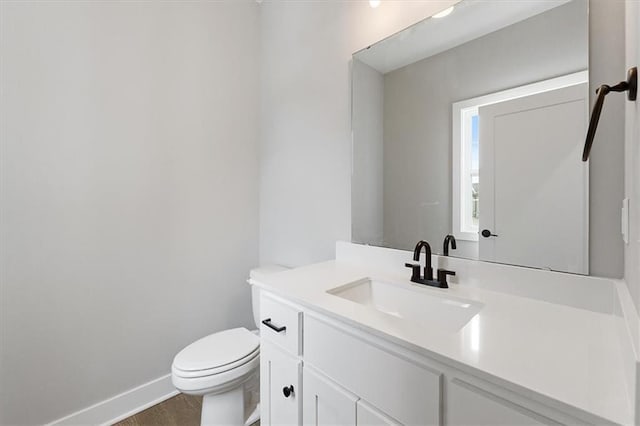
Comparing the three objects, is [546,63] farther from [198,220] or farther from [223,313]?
[223,313]

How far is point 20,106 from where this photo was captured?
136 centimetres

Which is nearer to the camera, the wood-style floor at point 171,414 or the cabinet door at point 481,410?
the cabinet door at point 481,410

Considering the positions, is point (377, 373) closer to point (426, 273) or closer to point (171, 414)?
point (426, 273)

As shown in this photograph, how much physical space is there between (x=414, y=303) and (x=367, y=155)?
795 millimetres

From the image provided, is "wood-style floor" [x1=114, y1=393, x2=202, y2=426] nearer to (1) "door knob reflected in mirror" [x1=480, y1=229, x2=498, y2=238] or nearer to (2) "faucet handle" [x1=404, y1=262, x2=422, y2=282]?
(2) "faucet handle" [x1=404, y1=262, x2=422, y2=282]

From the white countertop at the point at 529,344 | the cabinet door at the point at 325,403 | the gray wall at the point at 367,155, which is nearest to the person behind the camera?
the white countertop at the point at 529,344

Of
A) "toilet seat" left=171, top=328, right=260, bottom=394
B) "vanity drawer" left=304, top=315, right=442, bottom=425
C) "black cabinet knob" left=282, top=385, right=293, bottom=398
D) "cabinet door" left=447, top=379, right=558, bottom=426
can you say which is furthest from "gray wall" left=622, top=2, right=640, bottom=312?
"toilet seat" left=171, top=328, right=260, bottom=394

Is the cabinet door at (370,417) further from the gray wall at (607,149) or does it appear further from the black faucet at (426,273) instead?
the gray wall at (607,149)

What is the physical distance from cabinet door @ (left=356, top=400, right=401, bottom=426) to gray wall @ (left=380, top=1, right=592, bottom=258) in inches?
26.9

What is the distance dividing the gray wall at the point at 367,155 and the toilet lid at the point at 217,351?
81 cm

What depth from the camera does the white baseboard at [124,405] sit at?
153 centimetres

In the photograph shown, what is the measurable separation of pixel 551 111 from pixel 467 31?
47 cm

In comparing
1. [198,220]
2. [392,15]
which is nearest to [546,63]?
[392,15]

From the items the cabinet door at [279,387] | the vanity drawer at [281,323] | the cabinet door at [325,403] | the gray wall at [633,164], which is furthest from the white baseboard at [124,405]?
the gray wall at [633,164]
